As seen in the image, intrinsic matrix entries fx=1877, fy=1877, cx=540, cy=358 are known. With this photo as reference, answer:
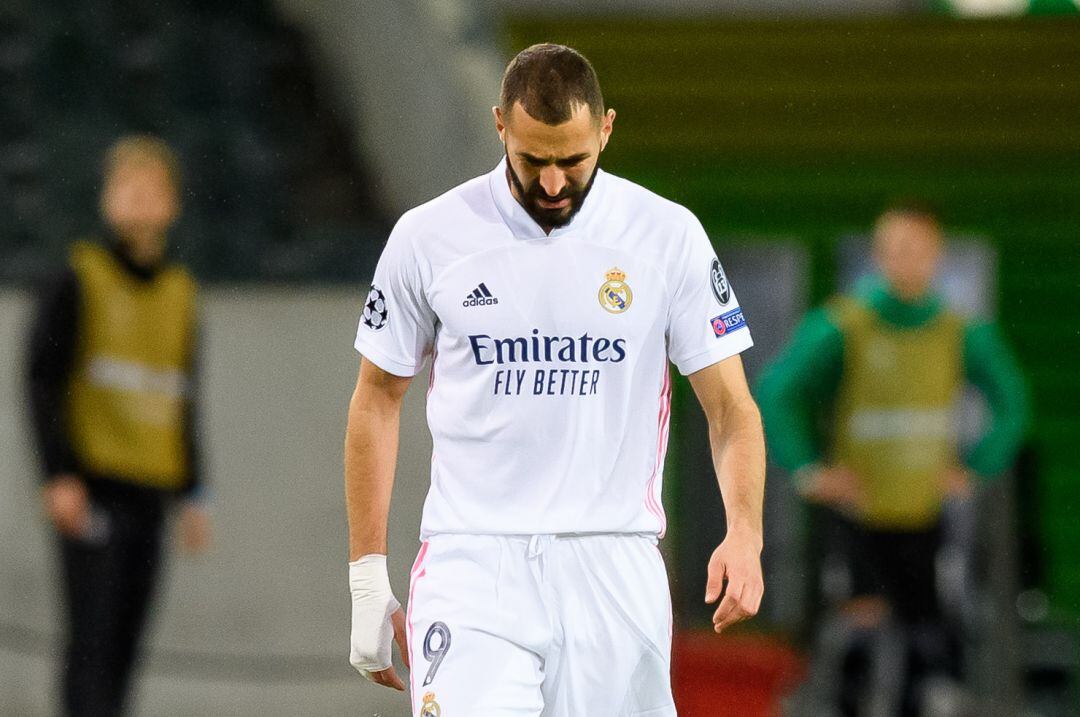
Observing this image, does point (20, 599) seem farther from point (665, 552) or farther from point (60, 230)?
point (665, 552)

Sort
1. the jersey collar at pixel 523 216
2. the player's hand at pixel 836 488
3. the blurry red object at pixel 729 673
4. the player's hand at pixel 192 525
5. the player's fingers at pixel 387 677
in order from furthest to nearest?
the blurry red object at pixel 729 673
the player's hand at pixel 192 525
the player's hand at pixel 836 488
the player's fingers at pixel 387 677
the jersey collar at pixel 523 216

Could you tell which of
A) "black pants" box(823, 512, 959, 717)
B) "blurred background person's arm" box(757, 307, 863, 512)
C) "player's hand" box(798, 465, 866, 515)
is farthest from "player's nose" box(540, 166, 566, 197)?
"black pants" box(823, 512, 959, 717)

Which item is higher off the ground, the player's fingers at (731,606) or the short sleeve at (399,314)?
the short sleeve at (399,314)

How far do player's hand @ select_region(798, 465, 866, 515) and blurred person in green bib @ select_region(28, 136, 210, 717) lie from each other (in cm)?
213

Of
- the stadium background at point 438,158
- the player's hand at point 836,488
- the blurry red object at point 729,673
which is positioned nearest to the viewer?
the player's hand at point 836,488

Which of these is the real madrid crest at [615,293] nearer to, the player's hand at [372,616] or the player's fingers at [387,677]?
the player's hand at [372,616]

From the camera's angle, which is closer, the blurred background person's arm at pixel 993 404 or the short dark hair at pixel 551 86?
the short dark hair at pixel 551 86

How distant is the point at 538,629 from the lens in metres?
3.48

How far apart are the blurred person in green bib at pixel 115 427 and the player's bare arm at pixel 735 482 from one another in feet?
10.6

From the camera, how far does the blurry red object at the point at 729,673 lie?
25.2ft

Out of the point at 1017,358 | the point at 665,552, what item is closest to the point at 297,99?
the point at 665,552

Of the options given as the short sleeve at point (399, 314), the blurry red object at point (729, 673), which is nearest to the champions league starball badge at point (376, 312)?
the short sleeve at point (399, 314)

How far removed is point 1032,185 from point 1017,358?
85 centimetres

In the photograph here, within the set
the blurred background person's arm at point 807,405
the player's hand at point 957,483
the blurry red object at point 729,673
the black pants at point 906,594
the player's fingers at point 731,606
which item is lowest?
the blurry red object at point 729,673
